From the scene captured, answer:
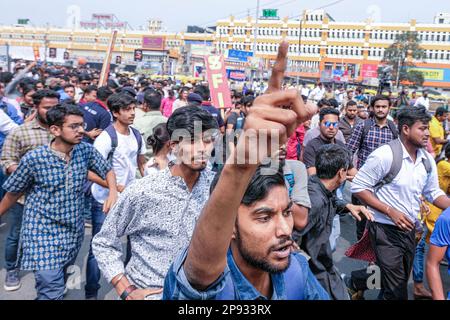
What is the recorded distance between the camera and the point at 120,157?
3811 millimetres

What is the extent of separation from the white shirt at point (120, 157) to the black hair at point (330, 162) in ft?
5.27

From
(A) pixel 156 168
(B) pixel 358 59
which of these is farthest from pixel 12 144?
(B) pixel 358 59

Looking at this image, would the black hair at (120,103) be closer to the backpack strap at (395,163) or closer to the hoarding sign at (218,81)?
the backpack strap at (395,163)

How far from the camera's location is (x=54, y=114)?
308 cm

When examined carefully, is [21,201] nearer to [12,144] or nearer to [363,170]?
[12,144]

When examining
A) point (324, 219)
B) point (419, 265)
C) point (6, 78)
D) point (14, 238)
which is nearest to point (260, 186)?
point (324, 219)

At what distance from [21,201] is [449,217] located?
3.20 metres

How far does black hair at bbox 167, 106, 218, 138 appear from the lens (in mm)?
2355

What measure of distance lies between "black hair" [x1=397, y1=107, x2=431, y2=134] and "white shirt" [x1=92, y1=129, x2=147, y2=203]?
217 cm

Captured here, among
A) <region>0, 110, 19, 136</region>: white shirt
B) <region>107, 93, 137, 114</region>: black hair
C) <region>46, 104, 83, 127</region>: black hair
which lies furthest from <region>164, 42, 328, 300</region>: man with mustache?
<region>0, 110, 19, 136</region>: white shirt

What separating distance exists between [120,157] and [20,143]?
33.5 inches

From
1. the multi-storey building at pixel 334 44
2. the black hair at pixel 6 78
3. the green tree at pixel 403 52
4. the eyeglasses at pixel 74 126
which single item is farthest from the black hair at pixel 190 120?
the green tree at pixel 403 52

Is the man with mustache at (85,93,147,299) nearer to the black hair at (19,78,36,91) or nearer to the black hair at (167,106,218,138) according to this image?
the black hair at (167,106,218,138)

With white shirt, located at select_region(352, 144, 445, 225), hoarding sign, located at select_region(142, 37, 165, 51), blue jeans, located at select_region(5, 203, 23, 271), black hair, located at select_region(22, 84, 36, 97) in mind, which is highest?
hoarding sign, located at select_region(142, 37, 165, 51)
